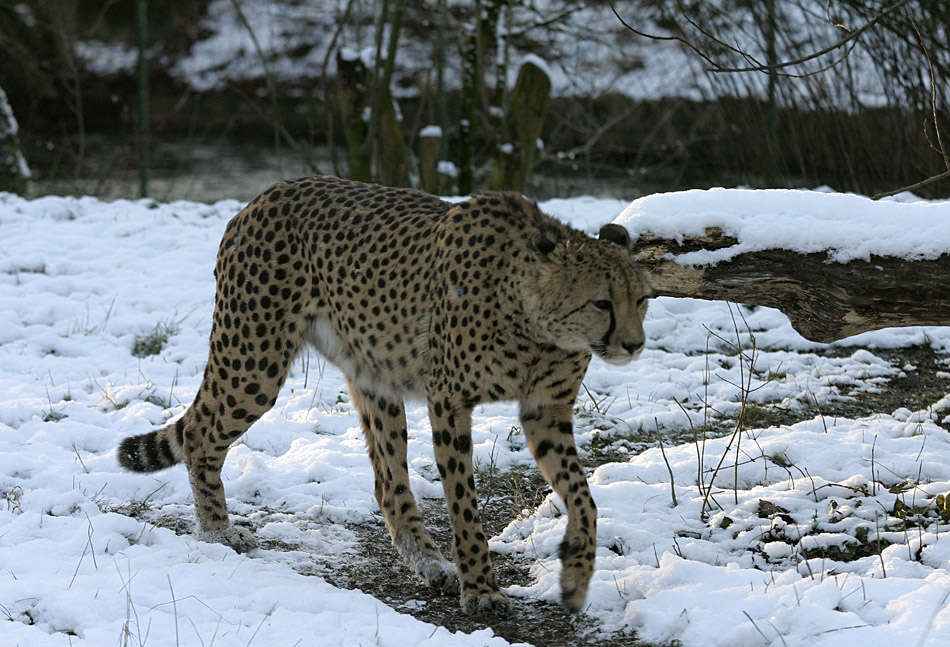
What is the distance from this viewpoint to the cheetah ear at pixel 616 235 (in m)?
3.39

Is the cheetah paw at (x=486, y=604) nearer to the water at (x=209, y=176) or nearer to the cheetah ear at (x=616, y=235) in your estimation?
the cheetah ear at (x=616, y=235)

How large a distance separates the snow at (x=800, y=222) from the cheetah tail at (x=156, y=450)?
2.00 m

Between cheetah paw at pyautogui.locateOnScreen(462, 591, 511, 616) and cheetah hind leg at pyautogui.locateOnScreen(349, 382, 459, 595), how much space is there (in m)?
0.28

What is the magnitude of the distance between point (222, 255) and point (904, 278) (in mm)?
2605

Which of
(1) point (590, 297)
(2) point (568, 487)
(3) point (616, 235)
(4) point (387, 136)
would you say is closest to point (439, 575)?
(2) point (568, 487)

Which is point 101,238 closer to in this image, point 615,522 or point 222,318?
point 222,318

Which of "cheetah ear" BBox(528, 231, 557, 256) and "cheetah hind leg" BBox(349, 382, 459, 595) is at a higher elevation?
"cheetah ear" BBox(528, 231, 557, 256)

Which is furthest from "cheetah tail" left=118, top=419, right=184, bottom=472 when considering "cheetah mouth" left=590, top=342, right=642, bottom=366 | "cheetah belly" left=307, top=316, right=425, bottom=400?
"cheetah mouth" left=590, top=342, right=642, bottom=366

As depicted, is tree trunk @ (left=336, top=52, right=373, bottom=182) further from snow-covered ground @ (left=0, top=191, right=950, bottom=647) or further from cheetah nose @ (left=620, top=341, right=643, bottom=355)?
cheetah nose @ (left=620, top=341, right=643, bottom=355)

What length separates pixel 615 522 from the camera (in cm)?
381

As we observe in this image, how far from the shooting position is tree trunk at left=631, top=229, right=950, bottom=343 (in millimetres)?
3369

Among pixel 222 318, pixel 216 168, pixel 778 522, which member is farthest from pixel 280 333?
pixel 216 168

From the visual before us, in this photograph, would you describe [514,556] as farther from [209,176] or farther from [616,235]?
[209,176]

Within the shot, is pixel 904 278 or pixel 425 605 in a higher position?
pixel 904 278
